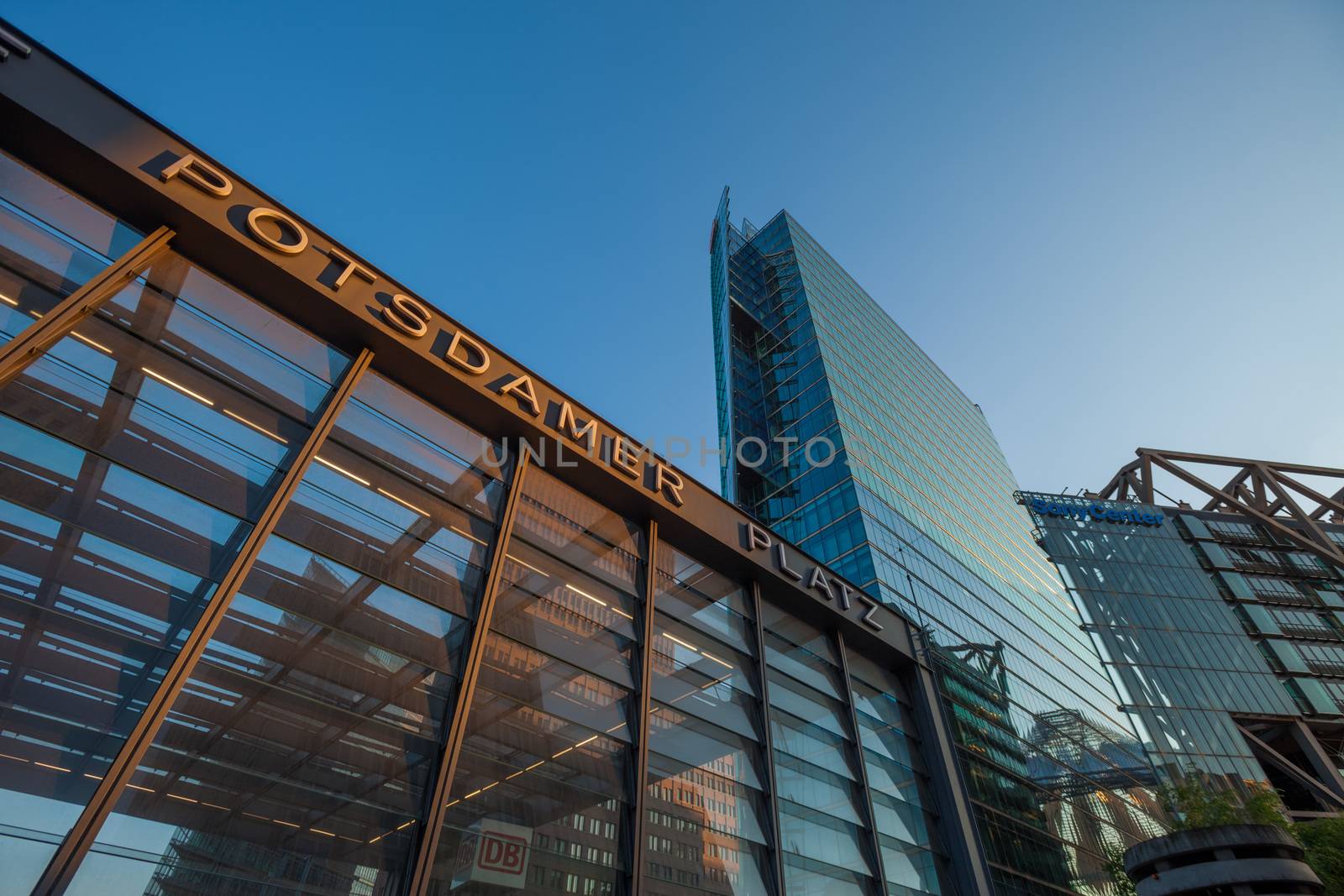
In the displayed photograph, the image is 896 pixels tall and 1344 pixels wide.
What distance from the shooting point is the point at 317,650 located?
434 inches

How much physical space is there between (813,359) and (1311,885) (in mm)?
44905

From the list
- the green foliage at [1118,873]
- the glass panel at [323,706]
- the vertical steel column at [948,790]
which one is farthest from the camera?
the green foliage at [1118,873]

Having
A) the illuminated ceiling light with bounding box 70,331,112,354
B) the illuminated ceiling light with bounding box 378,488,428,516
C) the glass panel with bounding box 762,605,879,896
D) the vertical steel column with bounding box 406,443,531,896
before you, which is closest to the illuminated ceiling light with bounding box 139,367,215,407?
the illuminated ceiling light with bounding box 70,331,112,354

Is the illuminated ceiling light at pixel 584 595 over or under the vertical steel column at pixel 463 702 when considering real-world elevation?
over

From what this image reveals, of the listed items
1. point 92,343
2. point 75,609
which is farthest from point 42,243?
point 75,609

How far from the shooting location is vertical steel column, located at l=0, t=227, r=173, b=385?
9875mm

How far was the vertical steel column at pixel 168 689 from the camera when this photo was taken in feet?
25.8

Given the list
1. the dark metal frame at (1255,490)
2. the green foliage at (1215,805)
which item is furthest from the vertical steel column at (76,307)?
the dark metal frame at (1255,490)

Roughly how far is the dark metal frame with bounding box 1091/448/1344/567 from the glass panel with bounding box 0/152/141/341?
3388 inches

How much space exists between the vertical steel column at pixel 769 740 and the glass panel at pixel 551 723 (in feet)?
13.0

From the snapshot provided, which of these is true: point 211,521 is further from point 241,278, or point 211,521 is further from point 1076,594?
point 1076,594

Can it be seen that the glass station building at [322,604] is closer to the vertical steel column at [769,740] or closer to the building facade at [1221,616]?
the vertical steel column at [769,740]

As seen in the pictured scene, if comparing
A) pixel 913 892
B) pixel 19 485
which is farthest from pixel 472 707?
pixel 913 892

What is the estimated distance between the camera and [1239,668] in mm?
58031
